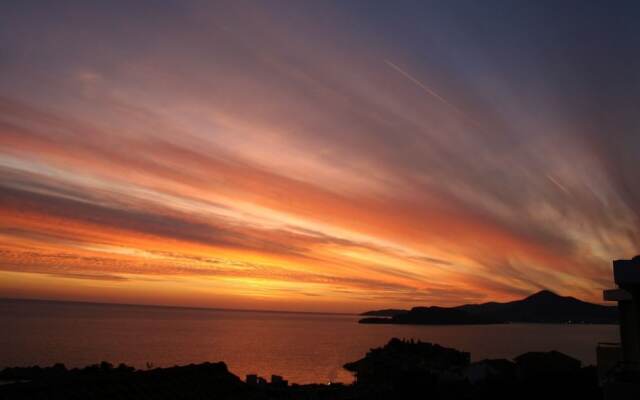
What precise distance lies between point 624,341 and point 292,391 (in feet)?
96.3

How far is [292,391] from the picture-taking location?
39.4 meters

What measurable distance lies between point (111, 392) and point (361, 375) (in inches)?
2223

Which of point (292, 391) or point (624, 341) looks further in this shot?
point (292, 391)

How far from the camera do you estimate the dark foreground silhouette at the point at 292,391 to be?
13406 millimetres

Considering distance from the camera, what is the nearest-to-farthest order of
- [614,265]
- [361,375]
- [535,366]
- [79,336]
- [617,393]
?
[617,393] → [614,265] → [535,366] → [361,375] → [79,336]

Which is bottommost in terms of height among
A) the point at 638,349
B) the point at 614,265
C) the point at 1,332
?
the point at 1,332

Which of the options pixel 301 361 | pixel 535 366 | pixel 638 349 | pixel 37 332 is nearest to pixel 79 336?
pixel 37 332

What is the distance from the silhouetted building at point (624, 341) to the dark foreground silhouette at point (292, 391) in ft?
34.8

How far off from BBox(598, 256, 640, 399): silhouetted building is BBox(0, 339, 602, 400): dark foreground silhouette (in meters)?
10.6

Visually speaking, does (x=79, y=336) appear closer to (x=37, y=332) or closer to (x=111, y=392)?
(x=37, y=332)

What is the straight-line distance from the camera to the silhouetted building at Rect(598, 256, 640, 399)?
1202 centimetres

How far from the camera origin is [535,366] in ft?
134

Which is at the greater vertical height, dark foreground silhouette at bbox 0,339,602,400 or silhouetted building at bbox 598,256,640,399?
silhouetted building at bbox 598,256,640,399

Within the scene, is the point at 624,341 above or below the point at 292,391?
above
